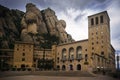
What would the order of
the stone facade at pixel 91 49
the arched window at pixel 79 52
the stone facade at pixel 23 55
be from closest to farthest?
1. the stone facade at pixel 91 49
2. the stone facade at pixel 23 55
3. the arched window at pixel 79 52

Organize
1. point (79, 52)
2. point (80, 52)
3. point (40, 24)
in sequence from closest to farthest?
1. point (80, 52)
2. point (79, 52)
3. point (40, 24)

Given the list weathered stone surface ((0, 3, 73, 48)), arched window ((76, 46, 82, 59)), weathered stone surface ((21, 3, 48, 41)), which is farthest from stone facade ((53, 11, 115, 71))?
weathered stone surface ((21, 3, 48, 41))

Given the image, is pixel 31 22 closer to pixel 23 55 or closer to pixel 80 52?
pixel 23 55

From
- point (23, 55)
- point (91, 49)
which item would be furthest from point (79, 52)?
point (23, 55)

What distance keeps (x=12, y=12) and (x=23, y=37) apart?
2086cm

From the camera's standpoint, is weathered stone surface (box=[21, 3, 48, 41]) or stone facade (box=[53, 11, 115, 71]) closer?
stone facade (box=[53, 11, 115, 71])

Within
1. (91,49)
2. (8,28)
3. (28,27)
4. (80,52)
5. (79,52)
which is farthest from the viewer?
(28,27)

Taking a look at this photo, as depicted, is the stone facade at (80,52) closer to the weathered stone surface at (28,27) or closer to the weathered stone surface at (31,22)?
the weathered stone surface at (28,27)

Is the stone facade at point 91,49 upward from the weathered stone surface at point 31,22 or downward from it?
downward

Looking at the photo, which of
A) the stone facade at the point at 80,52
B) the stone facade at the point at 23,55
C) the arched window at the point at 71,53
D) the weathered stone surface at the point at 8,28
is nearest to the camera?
the stone facade at the point at 80,52

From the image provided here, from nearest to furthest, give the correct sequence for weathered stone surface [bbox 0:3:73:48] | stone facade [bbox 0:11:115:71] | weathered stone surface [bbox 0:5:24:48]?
stone facade [bbox 0:11:115:71]
weathered stone surface [bbox 0:5:24:48]
weathered stone surface [bbox 0:3:73:48]

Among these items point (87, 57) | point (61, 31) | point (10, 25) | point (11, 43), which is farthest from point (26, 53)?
point (61, 31)

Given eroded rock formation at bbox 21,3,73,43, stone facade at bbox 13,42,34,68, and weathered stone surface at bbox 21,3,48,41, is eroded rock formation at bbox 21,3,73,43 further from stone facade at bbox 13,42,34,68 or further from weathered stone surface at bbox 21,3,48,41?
stone facade at bbox 13,42,34,68

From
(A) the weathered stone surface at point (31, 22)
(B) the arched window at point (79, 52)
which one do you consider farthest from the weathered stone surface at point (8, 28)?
(B) the arched window at point (79, 52)
